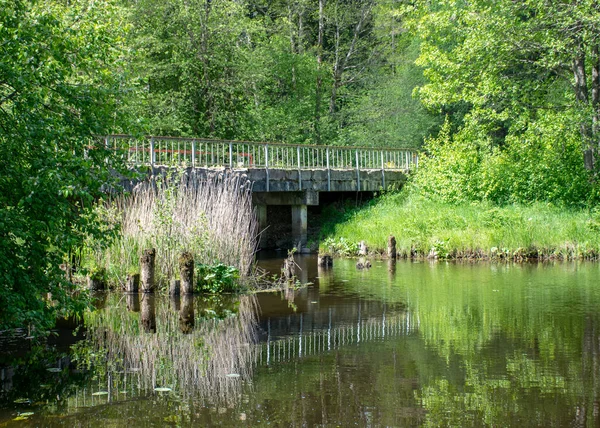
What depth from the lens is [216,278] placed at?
14602 mm

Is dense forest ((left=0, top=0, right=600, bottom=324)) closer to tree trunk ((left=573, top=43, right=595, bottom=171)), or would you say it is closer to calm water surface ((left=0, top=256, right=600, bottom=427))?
tree trunk ((left=573, top=43, right=595, bottom=171))

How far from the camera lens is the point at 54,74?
880 cm

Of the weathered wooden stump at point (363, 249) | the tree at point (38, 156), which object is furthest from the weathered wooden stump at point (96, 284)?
the weathered wooden stump at point (363, 249)

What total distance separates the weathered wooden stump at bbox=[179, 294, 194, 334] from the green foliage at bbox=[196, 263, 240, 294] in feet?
1.50

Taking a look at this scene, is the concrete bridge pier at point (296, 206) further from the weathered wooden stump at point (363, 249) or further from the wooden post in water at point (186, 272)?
the wooden post in water at point (186, 272)

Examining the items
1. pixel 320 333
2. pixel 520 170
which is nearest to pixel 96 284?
pixel 320 333

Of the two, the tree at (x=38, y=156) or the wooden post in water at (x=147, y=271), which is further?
the wooden post in water at (x=147, y=271)

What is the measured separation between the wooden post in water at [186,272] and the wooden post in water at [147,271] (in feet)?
1.63

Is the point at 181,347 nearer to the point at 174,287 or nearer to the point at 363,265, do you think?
the point at 174,287

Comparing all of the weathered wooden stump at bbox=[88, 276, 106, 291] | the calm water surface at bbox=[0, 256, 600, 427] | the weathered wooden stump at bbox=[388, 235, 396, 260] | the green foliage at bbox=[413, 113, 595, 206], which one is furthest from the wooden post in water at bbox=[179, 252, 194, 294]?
the green foliage at bbox=[413, 113, 595, 206]

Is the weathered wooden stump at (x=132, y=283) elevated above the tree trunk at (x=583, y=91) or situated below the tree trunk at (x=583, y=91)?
below

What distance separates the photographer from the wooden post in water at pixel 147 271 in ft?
46.2

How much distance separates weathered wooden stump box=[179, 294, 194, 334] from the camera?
36.7 feet

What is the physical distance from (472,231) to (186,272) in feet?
36.1
